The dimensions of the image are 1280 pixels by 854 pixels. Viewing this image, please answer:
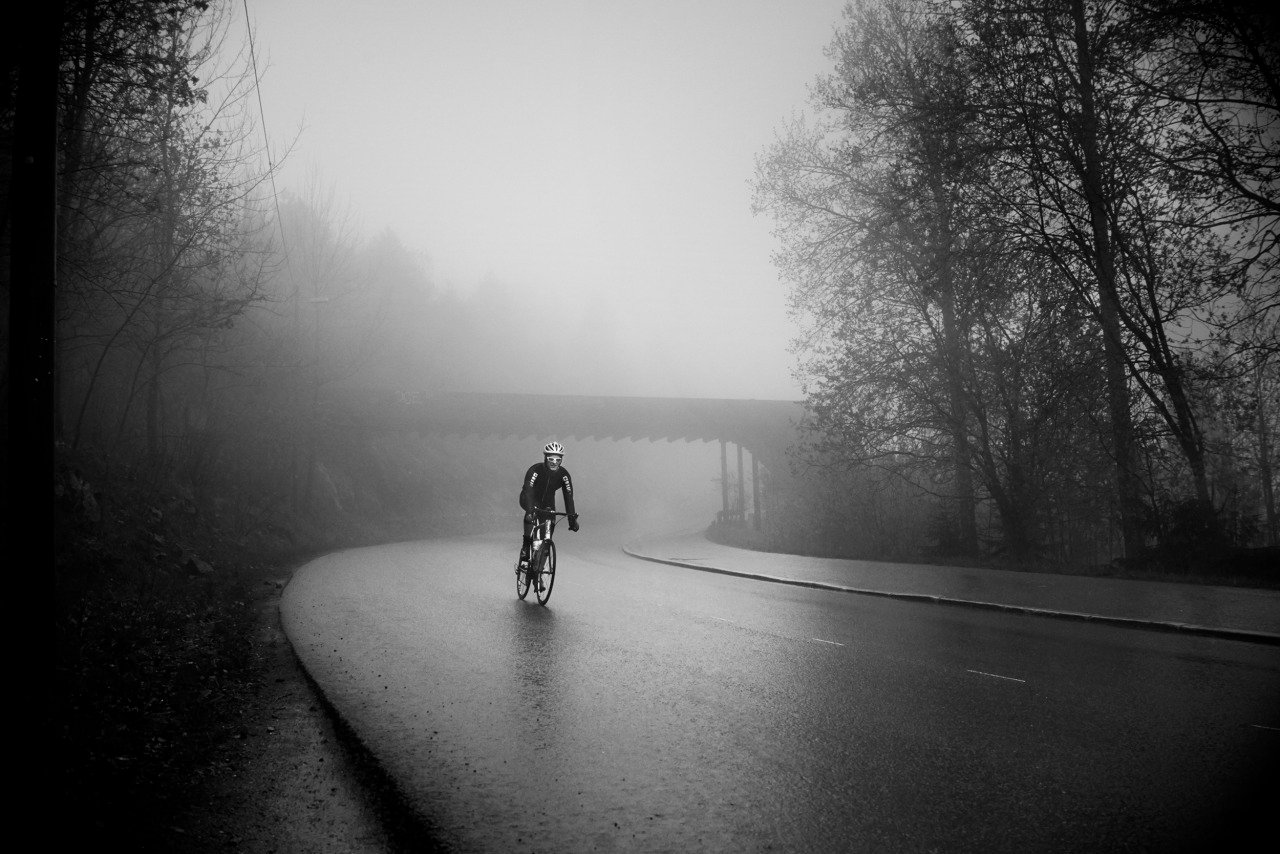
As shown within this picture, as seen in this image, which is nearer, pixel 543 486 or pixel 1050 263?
pixel 543 486

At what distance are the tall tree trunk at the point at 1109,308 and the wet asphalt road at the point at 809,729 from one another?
6677 millimetres

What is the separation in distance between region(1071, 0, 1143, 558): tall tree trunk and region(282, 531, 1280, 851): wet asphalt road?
6677mm

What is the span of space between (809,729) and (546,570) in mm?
6925

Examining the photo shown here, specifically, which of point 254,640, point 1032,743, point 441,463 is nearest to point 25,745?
point 254,640

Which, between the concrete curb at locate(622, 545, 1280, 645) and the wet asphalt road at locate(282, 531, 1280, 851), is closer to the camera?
the wet asphalt road at locate(282, 531, 1280, 851)

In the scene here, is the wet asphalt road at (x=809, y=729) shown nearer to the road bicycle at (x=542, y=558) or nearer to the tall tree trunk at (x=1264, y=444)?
the road bicycle at (x=542, y=558)

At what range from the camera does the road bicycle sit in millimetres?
10719

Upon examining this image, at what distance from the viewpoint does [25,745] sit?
3.88 m

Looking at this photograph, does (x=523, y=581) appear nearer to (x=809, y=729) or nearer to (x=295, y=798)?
(x=809, y=729)

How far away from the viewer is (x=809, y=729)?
4.69m

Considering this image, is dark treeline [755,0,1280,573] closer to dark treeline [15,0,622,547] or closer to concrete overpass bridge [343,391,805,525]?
dark treeline [15,0,622,547]

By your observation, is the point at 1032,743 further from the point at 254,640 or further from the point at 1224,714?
the point at 254,640

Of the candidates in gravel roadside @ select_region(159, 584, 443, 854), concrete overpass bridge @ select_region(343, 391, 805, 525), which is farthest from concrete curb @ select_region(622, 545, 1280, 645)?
concrete overpass bridge @ select_region(343, 391, 805, 525)

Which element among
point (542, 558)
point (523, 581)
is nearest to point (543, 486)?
point (542, 558)
